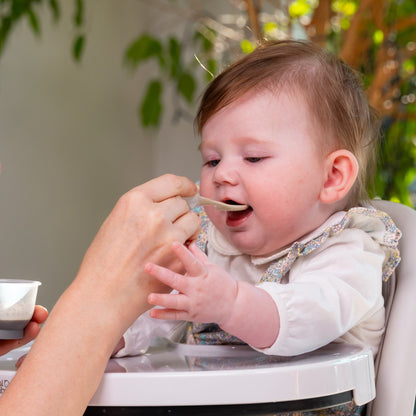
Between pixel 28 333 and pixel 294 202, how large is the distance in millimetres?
385

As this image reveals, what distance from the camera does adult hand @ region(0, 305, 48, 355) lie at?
0.79 meters

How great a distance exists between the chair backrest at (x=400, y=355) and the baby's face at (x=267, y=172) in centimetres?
14

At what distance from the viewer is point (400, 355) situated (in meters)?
0.80

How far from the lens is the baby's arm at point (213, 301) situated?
2.12ft

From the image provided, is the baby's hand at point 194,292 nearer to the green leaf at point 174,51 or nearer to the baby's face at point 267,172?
the baby's face at point 267,172

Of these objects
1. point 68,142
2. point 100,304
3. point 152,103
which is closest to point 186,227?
point 100,304

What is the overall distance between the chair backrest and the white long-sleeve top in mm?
27


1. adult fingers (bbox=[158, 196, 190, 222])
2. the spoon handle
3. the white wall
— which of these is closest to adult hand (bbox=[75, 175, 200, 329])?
adult fingers (bbox=[158, 196, 190, 222])

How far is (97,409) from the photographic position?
2.07 feet

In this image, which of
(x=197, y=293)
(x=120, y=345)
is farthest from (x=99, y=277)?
(x=120, y=345)

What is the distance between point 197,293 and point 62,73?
8.94 feet

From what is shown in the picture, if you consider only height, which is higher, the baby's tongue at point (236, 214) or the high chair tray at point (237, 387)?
the baby's tongue at point (236, 214)

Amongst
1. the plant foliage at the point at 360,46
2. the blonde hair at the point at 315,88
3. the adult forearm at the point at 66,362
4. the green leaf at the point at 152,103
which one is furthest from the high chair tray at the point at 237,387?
the green leaf at the point at 152,103

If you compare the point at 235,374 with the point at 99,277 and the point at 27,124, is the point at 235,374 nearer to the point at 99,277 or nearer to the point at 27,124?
the point at 99,277
